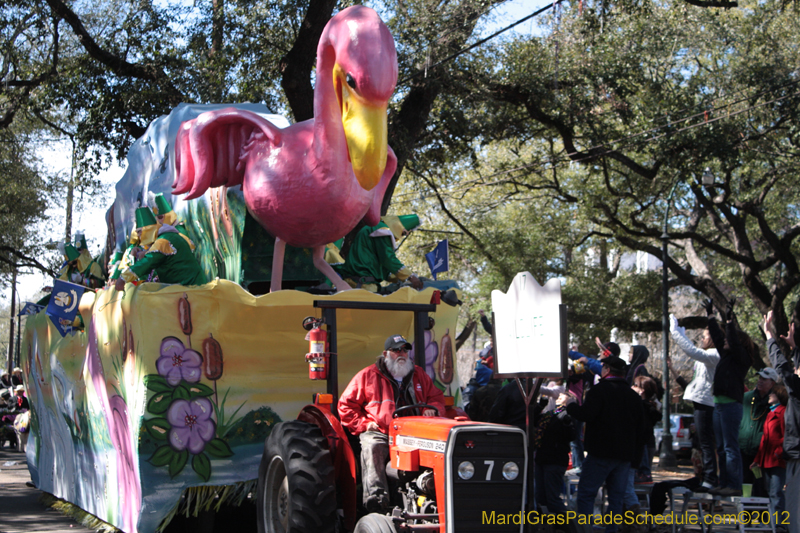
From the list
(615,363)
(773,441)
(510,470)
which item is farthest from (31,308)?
(773,441)

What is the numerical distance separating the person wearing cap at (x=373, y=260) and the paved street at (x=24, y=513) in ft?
13.5

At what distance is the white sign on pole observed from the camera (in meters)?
4.93

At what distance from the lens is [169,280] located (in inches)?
316

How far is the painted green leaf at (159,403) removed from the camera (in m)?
6.91

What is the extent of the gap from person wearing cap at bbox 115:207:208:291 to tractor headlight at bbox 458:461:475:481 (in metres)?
3.99

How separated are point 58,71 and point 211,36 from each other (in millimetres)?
3800

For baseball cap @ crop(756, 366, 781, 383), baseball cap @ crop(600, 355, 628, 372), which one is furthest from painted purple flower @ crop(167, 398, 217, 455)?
baseball cap @ crop(756, 366, 781, 383)

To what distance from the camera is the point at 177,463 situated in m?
6.99

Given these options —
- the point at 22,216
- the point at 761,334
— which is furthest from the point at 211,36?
the point at 761,334

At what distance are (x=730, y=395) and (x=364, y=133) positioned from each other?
4.49 meters

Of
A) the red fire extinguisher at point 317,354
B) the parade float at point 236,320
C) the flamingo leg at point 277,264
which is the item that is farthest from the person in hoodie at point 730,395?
the flamingo leg at point 277,264

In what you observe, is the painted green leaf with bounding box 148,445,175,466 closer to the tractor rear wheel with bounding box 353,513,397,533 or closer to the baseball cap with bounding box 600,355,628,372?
the tractor rear wheel with bounding box 353,513,397,533

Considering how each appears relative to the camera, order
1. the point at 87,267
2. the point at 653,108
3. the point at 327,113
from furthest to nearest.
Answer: the point at 653,108 → the point at 87,267 → the point at 327,113

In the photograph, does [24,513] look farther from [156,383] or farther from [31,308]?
[156,383]
